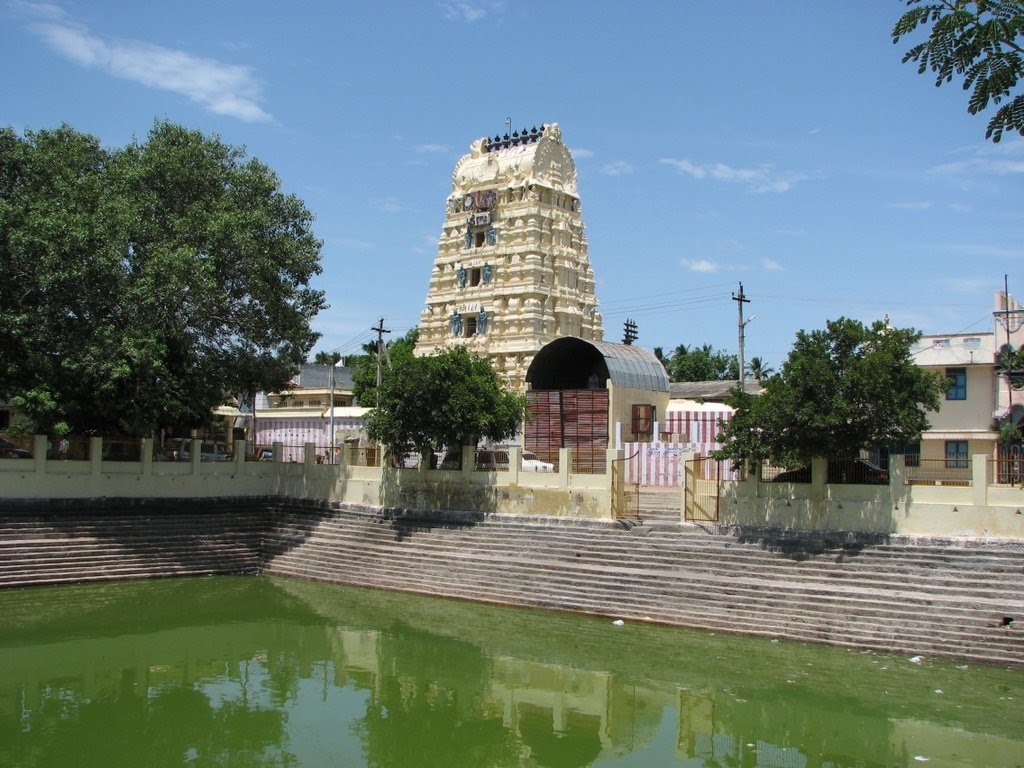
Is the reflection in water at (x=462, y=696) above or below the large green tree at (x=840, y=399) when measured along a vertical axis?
below

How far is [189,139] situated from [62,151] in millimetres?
3194

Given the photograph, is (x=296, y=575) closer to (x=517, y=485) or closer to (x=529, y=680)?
(x=517, y=485)

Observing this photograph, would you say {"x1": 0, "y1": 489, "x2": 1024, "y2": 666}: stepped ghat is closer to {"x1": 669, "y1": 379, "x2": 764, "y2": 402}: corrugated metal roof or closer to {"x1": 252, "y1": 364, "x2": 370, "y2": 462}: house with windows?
{"x1": 252, "y1": 364, "x2": 370, "y2": 462}: house with windows

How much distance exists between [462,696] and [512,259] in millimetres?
25931

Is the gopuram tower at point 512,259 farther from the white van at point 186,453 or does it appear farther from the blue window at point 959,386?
the blue window at point 959,386

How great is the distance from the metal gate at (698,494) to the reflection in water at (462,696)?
386 centimetres

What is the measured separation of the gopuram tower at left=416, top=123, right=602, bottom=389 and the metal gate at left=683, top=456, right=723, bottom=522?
16359 millimetres

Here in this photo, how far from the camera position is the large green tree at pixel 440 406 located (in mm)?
A: 24500

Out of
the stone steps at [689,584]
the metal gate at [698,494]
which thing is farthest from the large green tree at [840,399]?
the stone steps at [689,584]

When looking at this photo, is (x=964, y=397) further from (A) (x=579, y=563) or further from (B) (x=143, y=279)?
(B) (x=143, y=279)

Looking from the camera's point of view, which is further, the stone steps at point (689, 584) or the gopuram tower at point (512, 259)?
the gopuram tower at point (512, 259)

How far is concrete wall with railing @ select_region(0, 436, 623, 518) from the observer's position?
2289cm

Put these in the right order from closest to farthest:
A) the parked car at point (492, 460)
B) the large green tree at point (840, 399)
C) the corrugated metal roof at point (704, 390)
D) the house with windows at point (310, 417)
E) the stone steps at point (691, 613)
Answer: the stone steps at point (691, 613), the large green tree at point (840, 399), the parked car at point (492, 460), the house with windows at point (310, 417), the corrugated metal roof at point (704, 390)

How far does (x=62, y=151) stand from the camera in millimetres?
25859
